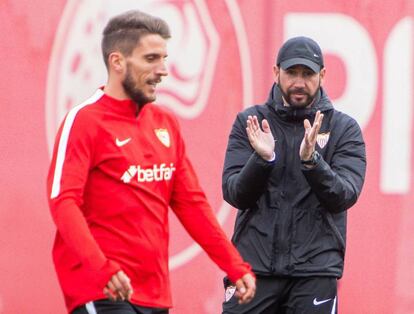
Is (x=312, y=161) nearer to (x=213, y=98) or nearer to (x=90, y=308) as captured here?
(x=90, y=308)

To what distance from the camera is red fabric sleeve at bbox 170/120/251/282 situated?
214 inches

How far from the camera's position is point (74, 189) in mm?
5023

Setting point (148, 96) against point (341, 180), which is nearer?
point (148, 96)

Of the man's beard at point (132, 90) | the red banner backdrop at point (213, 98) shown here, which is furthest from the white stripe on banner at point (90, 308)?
the red banner backdrop at point (213, 98)

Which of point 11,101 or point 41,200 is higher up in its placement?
point 11,101

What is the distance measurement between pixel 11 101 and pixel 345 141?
2.59 meters

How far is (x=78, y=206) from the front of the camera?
5016 millimetres

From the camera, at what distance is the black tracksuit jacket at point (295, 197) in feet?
19.4

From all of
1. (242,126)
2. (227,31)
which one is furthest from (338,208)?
(227,31)

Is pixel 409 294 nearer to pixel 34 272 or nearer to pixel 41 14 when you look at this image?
pixel 34 272

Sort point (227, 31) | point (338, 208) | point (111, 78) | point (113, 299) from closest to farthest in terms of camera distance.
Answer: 1. point (113, 299)
2. point (111, 78)
3. point (338, 208)
4. point (227, 31)

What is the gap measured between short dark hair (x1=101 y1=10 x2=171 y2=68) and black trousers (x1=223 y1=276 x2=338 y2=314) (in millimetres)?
1344

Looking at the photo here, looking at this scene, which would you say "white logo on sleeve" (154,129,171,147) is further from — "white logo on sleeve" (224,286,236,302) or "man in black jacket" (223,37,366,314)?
"white logo on sleeve" (224,286,236,302)

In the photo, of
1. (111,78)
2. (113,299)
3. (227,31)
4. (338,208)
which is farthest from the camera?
(227,31)
